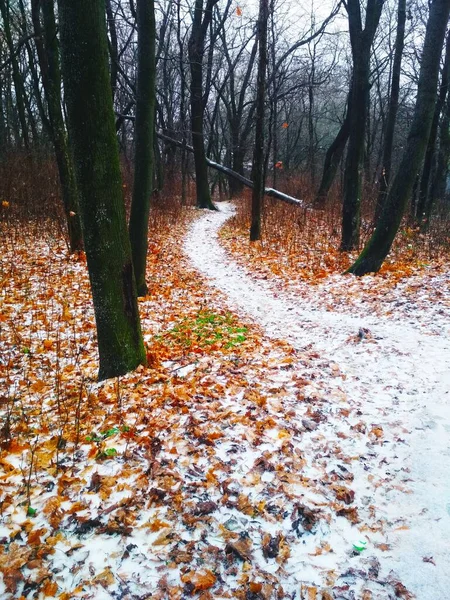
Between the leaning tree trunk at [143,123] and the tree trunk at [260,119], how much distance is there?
5.22 metres

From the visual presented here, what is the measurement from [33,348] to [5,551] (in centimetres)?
345

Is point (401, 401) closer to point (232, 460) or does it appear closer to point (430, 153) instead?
point (232, 460)

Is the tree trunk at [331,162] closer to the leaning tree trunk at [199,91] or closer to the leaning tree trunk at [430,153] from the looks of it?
the leaning tree trunk at [430,153]

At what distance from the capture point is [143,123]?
636 cm

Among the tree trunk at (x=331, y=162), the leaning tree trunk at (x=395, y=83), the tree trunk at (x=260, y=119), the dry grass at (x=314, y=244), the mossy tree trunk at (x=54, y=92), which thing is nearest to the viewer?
the mossy tree trunk at (x=54, y=92)

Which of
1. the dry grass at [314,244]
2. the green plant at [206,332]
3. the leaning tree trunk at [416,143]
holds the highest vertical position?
the leaning tree trunk at [416,143]

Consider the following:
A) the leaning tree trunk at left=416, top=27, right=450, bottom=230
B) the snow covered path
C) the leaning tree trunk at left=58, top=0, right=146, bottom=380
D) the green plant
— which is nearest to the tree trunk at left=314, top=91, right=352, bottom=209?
the leaning tree trunk at left=416, top=27, right=450, bottom=230

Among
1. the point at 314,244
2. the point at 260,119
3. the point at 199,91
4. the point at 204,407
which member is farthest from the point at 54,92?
the point at 199,91

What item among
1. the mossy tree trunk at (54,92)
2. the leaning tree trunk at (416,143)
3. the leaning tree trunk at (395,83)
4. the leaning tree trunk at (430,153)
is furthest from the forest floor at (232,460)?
the leaning tree trunk at (430,153)

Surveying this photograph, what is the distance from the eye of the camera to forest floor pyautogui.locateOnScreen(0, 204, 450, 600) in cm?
237

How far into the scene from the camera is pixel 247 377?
4.59 m

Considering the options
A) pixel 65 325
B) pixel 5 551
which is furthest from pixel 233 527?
pixel 65 325

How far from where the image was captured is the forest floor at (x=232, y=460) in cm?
237

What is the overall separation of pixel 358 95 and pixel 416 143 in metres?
2.43
